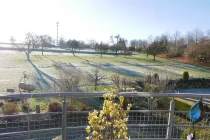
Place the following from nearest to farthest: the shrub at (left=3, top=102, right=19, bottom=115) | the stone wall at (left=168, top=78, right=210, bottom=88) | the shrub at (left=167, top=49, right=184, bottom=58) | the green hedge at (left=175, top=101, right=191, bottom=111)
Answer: the shrub at (left=3, top=102, right=19, bottom=115)
the green hedge at (left=175, top=101, right=191, bottom=111)
the stone wall at (left=168, top=78, right=210, bottom=88)
the shrub at (left=167, top=49, right=184, bottom=58)

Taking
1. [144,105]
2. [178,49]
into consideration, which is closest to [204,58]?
[178,49]

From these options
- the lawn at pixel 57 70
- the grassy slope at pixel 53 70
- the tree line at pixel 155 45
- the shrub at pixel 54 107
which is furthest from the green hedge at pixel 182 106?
the tree line at pixel 155 45

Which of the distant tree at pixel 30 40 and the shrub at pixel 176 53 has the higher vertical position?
the distant tree at pixel 30 40

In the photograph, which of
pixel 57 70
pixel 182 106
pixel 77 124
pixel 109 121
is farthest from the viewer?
pixel 57 70

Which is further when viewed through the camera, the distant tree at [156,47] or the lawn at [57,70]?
the distant tree at [156,47]

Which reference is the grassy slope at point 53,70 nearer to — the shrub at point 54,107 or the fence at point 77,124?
the shrub at point 54,107

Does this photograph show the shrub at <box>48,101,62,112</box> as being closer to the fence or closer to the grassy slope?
the grassy slope

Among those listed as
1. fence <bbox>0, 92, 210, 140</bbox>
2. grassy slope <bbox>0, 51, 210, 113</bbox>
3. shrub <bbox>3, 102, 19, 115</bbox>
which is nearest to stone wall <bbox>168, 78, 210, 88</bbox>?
grassy slope <bbox>0, 51, 210, 113</bbox>

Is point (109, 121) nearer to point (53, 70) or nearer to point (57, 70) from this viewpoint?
point (57, 70)

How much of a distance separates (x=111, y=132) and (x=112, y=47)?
52795 millimetres

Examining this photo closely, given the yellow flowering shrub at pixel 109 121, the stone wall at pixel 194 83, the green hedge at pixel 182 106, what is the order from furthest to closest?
the stone wall at pixel 194 83 → the green hedge at pixel 182 106 → the yellow flowering shrub at pixel 109 121

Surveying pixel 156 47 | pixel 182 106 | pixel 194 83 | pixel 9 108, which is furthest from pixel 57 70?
pixel 156 47

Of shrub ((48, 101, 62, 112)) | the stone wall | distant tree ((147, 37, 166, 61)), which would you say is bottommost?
the stone wall

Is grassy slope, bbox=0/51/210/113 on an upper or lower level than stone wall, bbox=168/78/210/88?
upper
